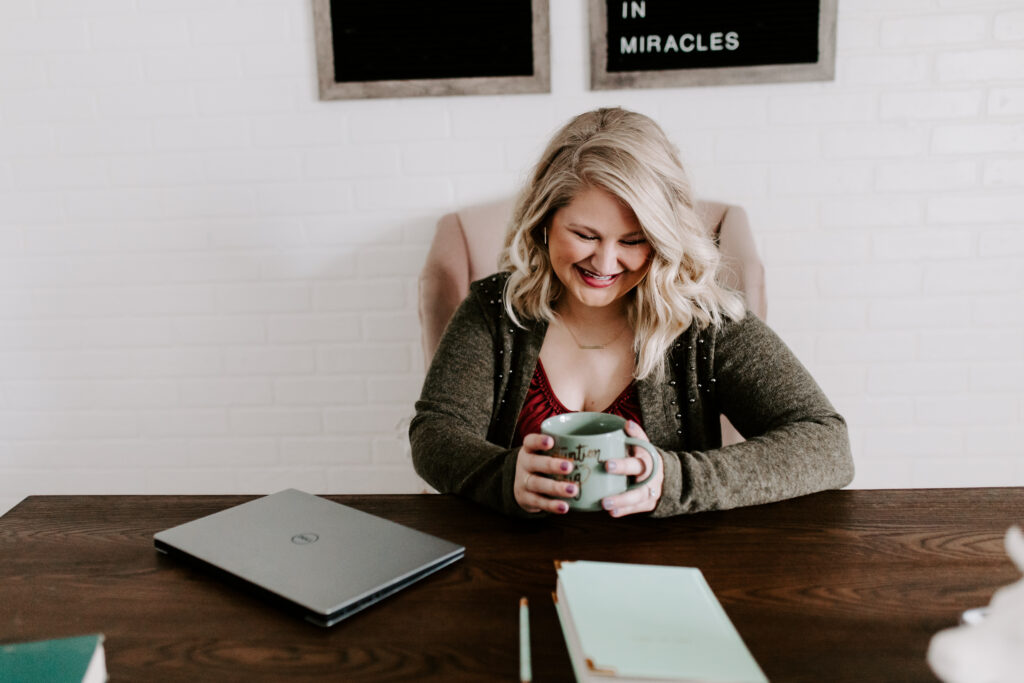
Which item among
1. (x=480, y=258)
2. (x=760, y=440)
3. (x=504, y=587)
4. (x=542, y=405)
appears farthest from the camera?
(x=480, y=258)

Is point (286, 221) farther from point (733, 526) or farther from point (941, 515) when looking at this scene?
point (941, 515)

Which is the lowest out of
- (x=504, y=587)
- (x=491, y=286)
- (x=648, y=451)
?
(x=504, y=587)

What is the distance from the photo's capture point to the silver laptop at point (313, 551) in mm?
719

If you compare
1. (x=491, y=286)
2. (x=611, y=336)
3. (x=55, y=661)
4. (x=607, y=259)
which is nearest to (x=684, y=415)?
(x=611, y=336)

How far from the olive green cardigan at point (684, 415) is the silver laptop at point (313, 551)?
167 millimetres

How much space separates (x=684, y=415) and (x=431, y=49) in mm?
1194

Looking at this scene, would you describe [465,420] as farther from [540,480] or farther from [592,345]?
[540,480]

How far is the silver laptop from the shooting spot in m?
0.72

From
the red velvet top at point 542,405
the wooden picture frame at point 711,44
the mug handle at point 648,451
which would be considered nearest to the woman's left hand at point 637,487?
the mug handle at point 648,451

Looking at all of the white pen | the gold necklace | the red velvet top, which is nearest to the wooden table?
the white pen

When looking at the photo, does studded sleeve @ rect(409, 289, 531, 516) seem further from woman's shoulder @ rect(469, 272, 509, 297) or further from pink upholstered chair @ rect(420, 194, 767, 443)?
pink upholstered chair @ rect(420, 194, 767, 443)

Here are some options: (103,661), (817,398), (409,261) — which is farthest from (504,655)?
(409,261)

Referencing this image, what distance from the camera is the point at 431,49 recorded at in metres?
1.97

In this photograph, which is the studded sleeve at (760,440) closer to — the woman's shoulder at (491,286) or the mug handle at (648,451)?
the mug handle at (648,451)
